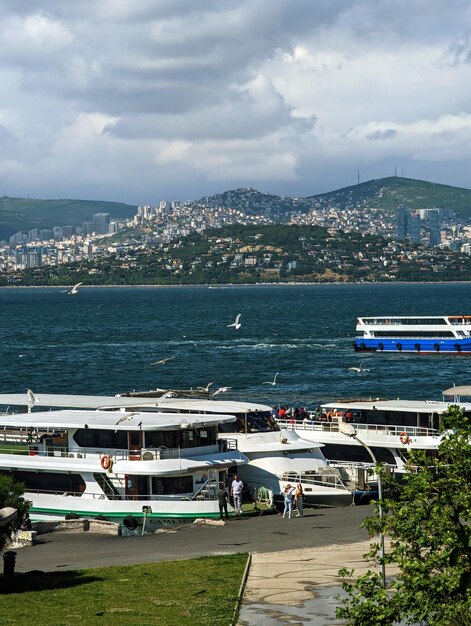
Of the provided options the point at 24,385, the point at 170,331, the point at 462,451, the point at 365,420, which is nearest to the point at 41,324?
the point at 170,331

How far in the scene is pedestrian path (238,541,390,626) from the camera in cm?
2522

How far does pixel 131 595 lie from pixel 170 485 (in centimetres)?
1189

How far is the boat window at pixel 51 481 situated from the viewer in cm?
4044

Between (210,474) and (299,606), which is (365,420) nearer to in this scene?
(210,474)

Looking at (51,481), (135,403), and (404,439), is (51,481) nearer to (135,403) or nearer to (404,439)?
(135,403)

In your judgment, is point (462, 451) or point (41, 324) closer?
point (462, 451)

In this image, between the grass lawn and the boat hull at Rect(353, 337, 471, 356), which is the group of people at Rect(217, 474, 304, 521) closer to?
the grass lawn

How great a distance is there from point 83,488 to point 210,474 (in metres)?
4.28

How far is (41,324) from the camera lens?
180750mm

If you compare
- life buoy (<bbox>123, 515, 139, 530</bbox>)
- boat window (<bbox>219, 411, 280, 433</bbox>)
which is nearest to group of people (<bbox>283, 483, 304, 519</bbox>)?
life buoy (<bbox>123, 515, 139, 530</bbox>)

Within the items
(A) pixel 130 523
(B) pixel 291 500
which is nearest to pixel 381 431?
(B) pixel 291 500

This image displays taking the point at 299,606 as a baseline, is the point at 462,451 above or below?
above

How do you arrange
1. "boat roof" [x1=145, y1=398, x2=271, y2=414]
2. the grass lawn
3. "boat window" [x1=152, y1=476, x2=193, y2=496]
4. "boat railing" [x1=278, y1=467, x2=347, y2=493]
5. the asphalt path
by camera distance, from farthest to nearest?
"boat roof" [x1=145, y1=398, x2=271, y2=414]
"boat railing" [x1=278, y1=467, x2=347, y2=493]
"boat window" [x1=152, y1=476, x2=193, y2=496]
the asphalt path
the grass lawn

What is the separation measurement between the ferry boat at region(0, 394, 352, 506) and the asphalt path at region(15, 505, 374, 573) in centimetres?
239
